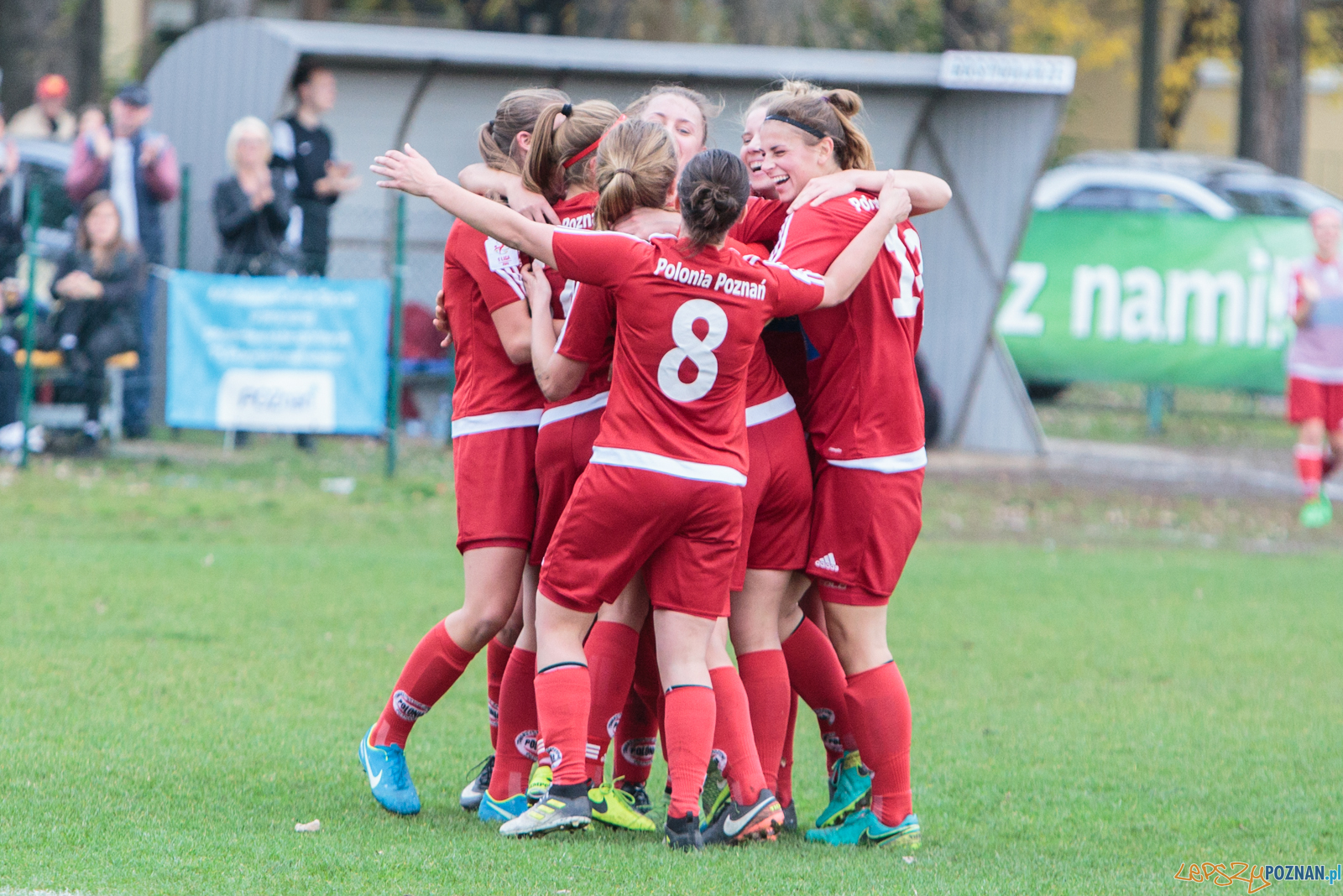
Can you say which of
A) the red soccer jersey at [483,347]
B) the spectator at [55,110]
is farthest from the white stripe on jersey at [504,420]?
the spectator at [55,110]

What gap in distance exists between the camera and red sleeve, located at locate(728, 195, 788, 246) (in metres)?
4.89

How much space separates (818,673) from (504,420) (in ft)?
4.10

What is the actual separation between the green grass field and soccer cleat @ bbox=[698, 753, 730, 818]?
0.24m

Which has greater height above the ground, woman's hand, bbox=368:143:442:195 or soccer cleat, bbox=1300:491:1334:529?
woman's hand, bbox=368:143:442:195

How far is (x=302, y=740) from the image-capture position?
555cm

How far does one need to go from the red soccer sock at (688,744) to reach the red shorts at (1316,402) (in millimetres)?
9379

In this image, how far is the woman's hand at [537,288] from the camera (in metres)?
4.55

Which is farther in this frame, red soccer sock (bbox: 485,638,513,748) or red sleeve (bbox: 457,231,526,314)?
red soccer sock (bbox: 485,638,513,748)

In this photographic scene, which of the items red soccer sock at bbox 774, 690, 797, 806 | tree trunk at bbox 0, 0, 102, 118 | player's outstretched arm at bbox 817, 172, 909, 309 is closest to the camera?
player's outstretched arm at bbox 817, 172, 909, 309

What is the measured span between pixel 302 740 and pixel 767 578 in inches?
75.2

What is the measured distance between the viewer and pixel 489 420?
4.72m

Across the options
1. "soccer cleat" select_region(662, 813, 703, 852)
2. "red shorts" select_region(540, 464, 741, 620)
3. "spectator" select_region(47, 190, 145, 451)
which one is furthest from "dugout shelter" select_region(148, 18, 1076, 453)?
"soccer cleat" select_region(662, 813, 703, 852)

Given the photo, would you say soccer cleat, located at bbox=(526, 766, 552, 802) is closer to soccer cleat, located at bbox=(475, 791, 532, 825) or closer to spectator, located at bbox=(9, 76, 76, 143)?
soccer cleat, located at bbox=(475, 791, 532, 825)

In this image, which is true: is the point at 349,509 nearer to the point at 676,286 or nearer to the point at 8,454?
the point at 8,454
